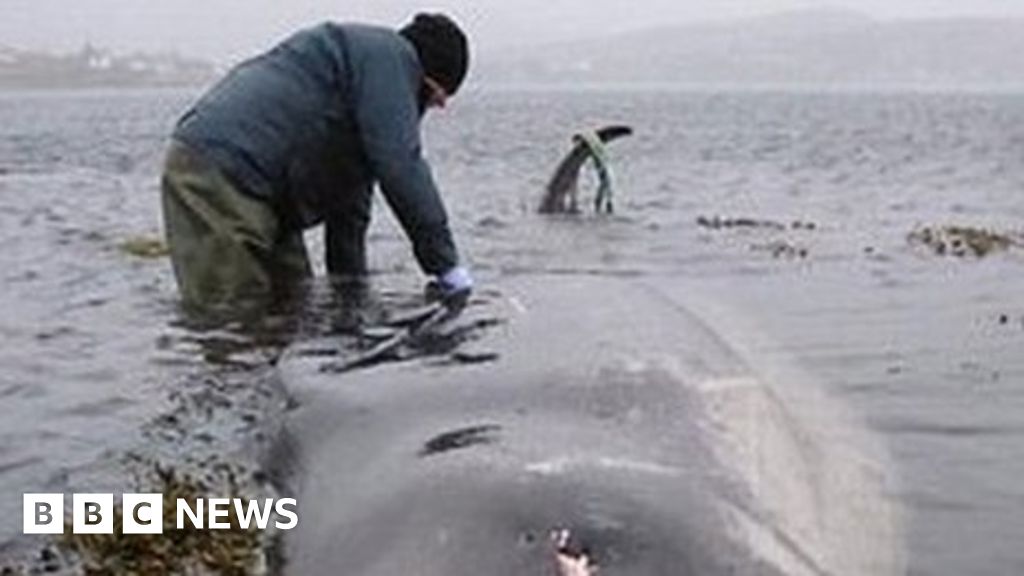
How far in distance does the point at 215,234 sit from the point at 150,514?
4.52 meters

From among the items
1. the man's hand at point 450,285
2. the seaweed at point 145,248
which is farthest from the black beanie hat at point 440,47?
the seaweed at point 145,248

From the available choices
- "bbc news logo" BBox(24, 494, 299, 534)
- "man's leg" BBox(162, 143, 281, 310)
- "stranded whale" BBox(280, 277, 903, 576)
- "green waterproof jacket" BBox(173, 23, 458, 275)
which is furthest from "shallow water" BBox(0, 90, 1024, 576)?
"stranded whale" BBox(280, 277, 903, 576)

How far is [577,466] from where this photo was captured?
204 inches

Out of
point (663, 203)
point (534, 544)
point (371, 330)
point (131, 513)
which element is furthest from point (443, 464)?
point (663, 203)

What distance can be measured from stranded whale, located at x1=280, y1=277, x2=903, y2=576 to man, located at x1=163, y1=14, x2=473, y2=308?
2364mm

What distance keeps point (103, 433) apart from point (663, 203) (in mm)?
22008

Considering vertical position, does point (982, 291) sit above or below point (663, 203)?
above

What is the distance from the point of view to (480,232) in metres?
22.3

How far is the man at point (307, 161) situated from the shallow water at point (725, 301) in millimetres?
476

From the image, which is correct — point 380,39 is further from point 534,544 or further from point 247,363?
point 534,544

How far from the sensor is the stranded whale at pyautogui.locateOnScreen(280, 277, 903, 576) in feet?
15.8

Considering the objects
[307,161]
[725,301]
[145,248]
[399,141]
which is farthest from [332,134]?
[145,248]

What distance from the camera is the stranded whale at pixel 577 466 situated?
15.8 feet

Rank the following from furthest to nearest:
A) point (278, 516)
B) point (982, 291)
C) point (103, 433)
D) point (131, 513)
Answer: point (982, 291)
point (103, 433)
point (131, 513)
point (278, 516)
